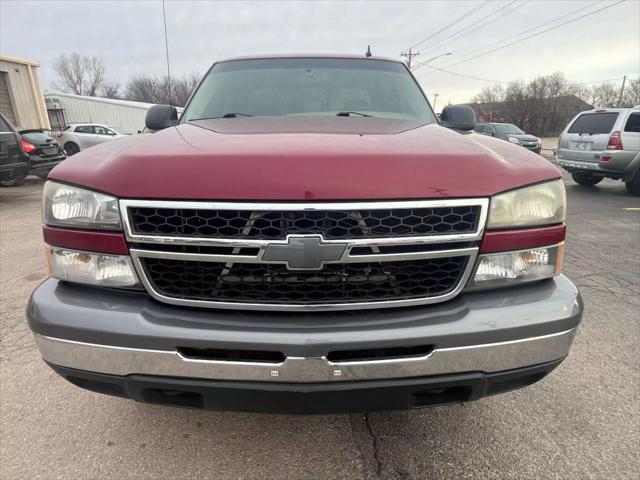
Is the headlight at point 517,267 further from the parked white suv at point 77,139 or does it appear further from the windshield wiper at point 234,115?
the parked white suv at point 77,139

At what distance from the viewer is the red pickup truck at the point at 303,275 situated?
142cm

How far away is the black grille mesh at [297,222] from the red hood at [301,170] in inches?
2.3

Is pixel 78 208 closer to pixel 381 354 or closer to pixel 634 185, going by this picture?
pixel 381 354

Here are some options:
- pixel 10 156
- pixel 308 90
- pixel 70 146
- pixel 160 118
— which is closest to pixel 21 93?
pixel 70 146

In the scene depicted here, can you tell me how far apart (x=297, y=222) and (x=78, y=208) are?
837mm

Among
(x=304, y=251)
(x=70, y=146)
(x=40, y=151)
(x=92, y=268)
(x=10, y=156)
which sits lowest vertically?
(x=70, y=146)

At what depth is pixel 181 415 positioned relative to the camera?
2215 millimetres

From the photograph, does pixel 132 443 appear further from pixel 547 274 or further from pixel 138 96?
pixel 138 96

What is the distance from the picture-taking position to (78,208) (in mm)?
1546

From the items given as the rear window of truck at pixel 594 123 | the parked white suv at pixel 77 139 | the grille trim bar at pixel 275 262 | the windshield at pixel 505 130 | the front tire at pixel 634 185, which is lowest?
the parked white suv at pixel 77 139

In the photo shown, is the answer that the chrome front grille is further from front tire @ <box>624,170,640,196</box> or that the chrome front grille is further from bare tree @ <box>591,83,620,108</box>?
bare tree @ <box>591,83,620,108</box>

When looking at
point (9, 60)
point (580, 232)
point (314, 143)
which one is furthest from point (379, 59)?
point (9, 60)

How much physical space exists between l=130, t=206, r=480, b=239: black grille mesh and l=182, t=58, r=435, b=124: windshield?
129 centimetres

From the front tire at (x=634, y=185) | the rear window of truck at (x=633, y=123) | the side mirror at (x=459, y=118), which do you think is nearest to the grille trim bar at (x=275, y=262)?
the side mirror at (x=459, y=118)
